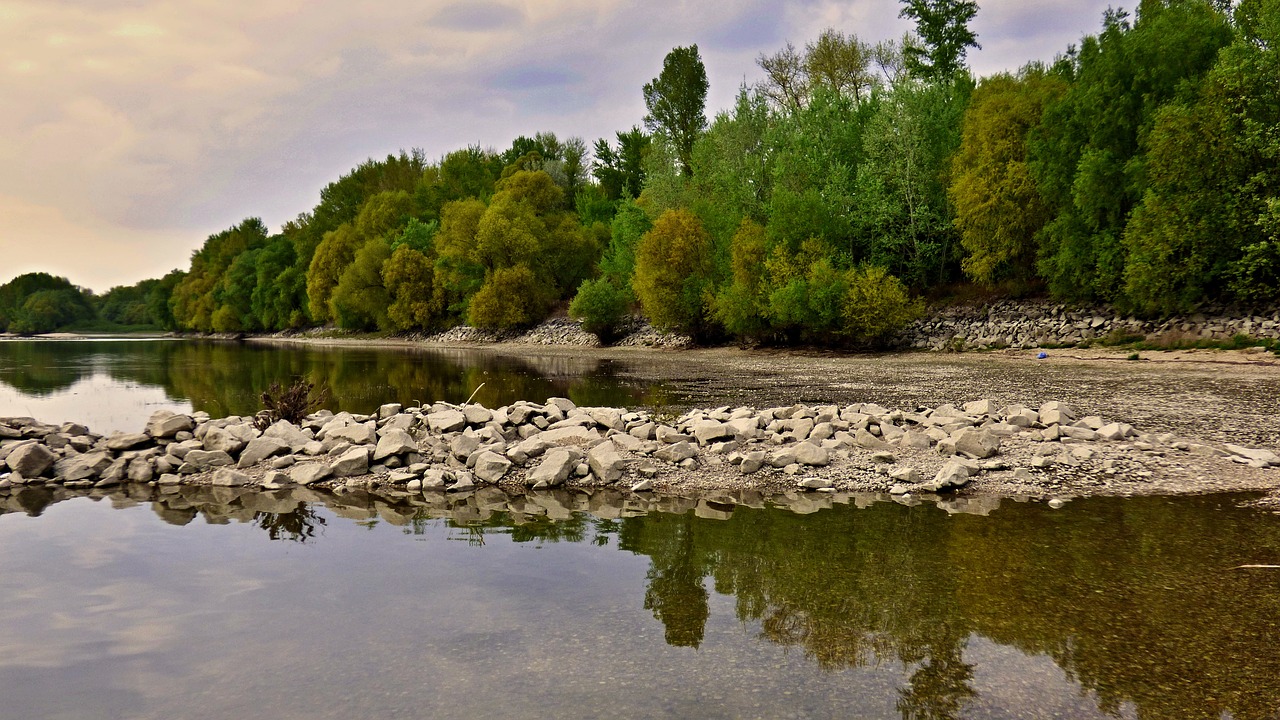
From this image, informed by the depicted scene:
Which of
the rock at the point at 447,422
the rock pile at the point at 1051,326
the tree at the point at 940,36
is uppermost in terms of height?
the tree at the point at 940,36

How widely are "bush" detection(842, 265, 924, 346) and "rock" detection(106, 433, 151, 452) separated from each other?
3507cm

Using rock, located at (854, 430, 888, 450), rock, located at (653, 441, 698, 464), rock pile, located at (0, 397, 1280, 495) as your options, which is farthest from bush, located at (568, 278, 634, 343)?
rock, located at (854, 430, 888, 450)

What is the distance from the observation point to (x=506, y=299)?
71.2m

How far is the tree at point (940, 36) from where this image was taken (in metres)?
54.4

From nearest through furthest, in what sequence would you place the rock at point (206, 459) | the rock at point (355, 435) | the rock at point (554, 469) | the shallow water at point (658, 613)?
the shallow water at point (658, 613) < the rock at point (554, 469) < the rock at point (206, 459) < the rock at point (355, 435)

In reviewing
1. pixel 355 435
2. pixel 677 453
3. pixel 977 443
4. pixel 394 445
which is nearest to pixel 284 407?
pixel 355 435

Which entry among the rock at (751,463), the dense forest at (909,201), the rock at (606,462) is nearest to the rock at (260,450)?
the rock at (606,462)

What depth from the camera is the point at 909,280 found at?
4744 cm

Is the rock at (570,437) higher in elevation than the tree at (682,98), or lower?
lower

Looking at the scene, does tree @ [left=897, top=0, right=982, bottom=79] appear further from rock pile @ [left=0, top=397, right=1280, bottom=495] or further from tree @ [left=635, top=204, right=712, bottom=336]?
rock pile @ [left=0, top=397, right=1280, bottom=495]

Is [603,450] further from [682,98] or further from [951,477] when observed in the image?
[682,98]

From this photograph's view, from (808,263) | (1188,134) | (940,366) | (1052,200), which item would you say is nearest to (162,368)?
(808,263)

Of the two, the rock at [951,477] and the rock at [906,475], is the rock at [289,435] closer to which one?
the rock at [906,475]

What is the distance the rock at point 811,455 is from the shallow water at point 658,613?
5.12 ft
